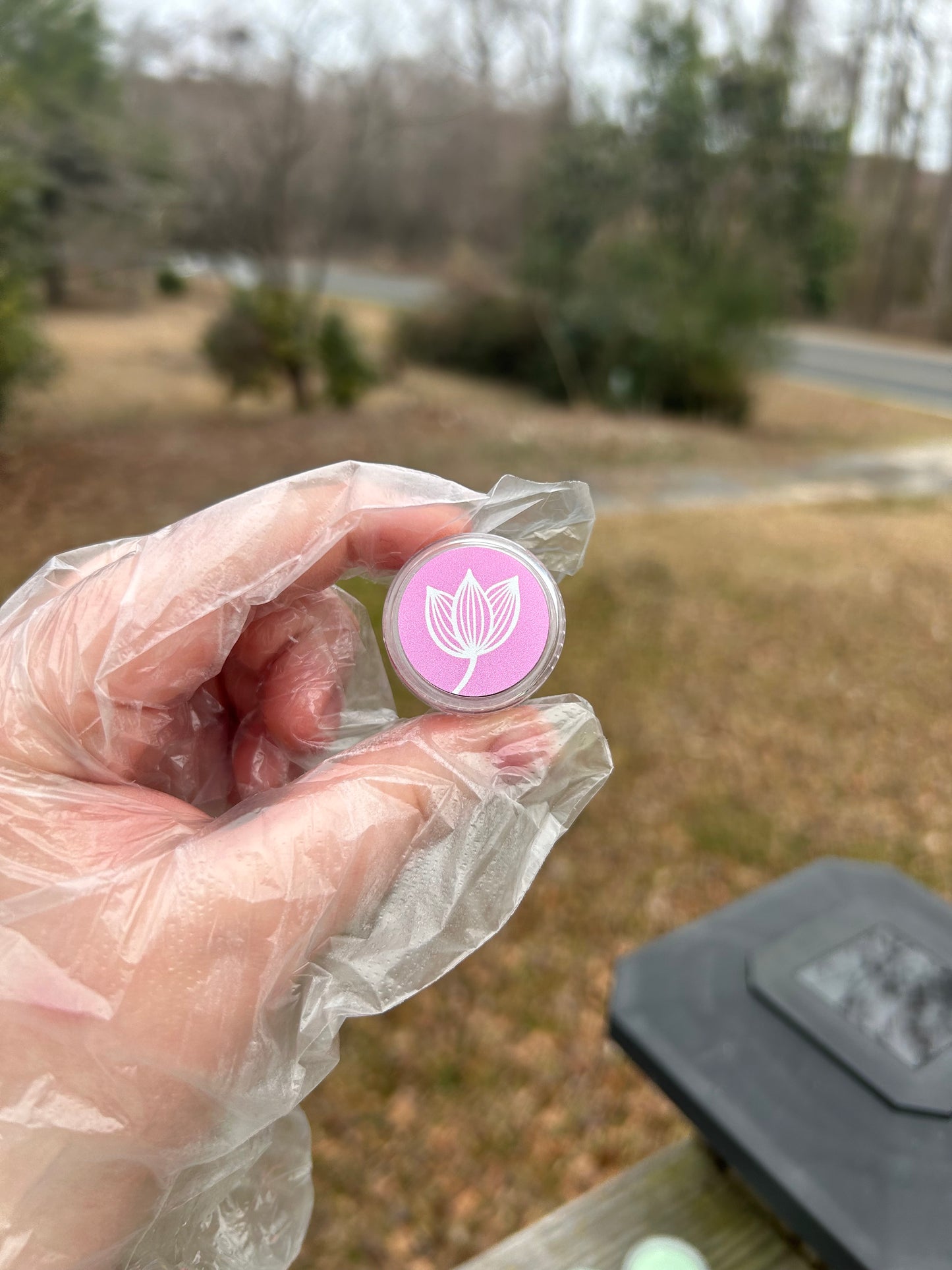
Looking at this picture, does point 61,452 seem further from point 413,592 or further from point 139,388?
point 413,592

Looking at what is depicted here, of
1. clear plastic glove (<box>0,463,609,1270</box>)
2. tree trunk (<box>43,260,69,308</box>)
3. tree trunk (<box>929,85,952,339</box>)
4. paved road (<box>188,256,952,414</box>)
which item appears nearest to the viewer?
clear plastic glove (<box>0,463,609,1270</box>)

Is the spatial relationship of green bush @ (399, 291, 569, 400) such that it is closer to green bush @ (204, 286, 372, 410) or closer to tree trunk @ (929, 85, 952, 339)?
green bush @ (204, 286, 372, 410)

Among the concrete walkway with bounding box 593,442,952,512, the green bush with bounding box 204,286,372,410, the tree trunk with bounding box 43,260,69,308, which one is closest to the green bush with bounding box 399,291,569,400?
the green bush with bounding box 204,286,372,410

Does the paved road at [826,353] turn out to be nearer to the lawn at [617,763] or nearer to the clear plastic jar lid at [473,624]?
the lawn at [617,763]

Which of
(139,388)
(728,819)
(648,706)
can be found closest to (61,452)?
Answer: (139,388)

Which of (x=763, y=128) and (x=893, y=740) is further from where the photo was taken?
(x=763, y=128)

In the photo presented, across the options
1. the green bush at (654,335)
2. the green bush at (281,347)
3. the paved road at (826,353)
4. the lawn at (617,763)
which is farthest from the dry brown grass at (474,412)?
the paved road at (826,353)

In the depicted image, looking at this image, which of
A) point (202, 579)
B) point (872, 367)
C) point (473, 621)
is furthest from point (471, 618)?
point (872, 367)
